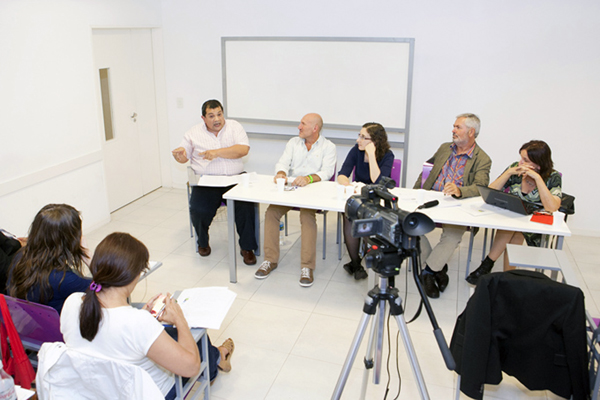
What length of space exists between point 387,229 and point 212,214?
2531 mm

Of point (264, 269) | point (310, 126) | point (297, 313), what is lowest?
point (297, 313)

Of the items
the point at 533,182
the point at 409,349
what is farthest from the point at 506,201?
the point at 409,349

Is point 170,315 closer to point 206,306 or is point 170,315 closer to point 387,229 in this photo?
point 206,306

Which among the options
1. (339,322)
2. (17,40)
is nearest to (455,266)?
(339,322)

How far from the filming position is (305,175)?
4.05 meters

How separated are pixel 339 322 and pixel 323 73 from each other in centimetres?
265

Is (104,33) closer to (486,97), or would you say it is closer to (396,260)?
(486,97)

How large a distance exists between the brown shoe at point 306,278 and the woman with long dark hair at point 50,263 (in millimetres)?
1758

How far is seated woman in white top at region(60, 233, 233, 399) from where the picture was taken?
175cm

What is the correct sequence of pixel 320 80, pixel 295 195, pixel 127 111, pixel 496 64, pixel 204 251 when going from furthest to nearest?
pixel 127 111, pixel 320 80, pixel 496 64, pixel 204 251, pixel 295 195

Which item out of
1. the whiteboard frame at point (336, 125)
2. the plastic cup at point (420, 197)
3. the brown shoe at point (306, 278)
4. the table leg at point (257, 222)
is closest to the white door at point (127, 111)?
the whiteboard frame at point (336, 125)

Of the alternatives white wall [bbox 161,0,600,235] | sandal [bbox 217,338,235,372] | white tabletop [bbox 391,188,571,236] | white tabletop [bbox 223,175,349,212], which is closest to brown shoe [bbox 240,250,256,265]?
white tabletop [bbox 223,175,349,212]

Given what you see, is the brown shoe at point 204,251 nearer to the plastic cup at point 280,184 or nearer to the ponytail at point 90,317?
the plastic cup at point 280,184

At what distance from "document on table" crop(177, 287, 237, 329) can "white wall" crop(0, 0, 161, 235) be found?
A: 7.05 feet
